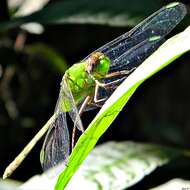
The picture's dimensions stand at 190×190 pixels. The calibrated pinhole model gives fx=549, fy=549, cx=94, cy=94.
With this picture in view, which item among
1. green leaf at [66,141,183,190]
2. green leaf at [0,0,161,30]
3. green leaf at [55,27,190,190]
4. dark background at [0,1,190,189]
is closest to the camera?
green leaf at [55,27,190,190]

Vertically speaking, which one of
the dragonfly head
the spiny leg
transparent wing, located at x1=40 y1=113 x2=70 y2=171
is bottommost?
transparent wing, located at x1=40 y1=113 x2=70 y2=171

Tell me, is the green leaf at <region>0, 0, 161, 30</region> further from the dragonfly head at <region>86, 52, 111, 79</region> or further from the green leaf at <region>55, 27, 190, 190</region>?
the green leaf at <region>55, 27, 190, 190</region>

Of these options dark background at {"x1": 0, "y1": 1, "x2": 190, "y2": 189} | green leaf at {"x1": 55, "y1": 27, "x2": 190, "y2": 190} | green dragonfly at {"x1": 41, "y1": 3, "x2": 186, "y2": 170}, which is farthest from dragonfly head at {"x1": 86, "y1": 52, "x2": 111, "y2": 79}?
dark background at {"x1": 0, "y1": 1, "x2": 190, "y2": 189}

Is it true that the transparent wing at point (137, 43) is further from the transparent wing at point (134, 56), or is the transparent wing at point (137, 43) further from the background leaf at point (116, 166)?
the background leaf at point (116, 166)

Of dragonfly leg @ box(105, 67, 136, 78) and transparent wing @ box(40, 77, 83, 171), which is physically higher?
dragonfly leg @ box(105, 67, 136, 78)

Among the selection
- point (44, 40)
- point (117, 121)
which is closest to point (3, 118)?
point (44, 40)

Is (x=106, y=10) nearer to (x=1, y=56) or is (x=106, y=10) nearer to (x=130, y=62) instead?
(x=130, y=62)

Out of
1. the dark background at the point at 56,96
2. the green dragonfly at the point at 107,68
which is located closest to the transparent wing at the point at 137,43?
the green dragonfly at the point at 107,68
